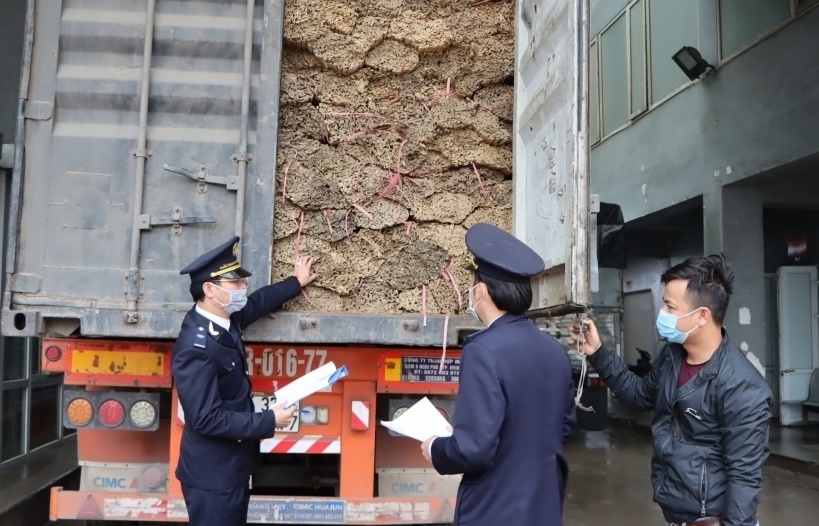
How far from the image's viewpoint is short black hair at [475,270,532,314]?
2.04m

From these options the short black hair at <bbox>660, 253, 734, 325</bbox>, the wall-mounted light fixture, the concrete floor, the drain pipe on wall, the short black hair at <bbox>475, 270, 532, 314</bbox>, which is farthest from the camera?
the wall-mounted light fixture

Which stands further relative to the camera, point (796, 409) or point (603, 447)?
point (796, 409)

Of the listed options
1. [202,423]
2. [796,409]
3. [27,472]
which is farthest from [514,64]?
[796,409]

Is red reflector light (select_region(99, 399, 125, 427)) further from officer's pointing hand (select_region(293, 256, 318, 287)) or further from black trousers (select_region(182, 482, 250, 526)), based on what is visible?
officer's pointing hand (select_region(293, 256, 318, 287))

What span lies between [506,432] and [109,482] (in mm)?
2035

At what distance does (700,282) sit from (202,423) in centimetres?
184

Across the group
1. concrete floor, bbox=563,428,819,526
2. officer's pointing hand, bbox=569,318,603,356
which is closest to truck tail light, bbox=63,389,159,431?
officer's pointing hand, bbox=569,318,603,356

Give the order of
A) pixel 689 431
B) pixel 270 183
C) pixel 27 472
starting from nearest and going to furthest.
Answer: pixel 689 431, pixel 270 183, pixel 27 472

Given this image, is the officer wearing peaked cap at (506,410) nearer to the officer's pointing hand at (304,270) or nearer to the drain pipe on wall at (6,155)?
the officer's pointing hand at (304,270)

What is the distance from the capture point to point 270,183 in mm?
2861

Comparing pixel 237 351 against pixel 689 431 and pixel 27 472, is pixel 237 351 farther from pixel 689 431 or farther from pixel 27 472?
pixel 27 472

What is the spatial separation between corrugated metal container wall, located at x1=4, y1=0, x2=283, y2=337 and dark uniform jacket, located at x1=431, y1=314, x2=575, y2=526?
1.25m

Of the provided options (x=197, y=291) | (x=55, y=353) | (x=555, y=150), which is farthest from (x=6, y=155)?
(x=555, y=150)

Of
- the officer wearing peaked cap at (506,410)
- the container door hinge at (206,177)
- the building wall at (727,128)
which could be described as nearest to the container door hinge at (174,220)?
the container door hinge at (206,177)
